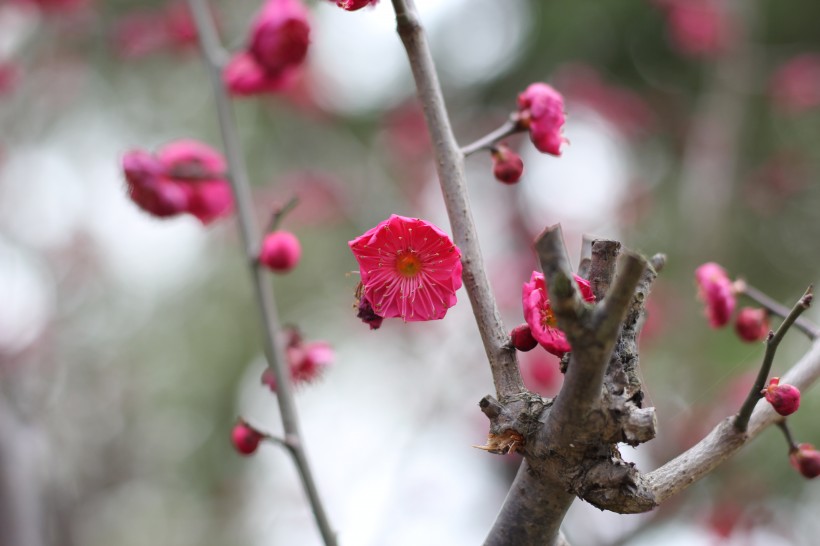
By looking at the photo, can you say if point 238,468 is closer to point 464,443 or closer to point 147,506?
point 147,506

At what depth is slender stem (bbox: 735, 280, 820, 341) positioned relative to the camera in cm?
87

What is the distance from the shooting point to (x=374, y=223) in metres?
2.82

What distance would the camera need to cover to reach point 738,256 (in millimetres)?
3982

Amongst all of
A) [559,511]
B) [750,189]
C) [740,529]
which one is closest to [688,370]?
[740,529]

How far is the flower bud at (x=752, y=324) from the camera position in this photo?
1.10 m

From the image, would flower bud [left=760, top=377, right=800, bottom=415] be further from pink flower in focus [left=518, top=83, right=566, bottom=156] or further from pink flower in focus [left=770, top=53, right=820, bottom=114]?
pink flower in focus [left=770, top=53, right=820, bottom=114]

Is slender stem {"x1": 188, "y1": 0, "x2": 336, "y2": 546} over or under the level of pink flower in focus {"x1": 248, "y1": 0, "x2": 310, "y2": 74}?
under

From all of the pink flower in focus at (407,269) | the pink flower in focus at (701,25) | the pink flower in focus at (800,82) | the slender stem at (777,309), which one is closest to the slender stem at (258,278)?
the pink flower in focus at (407,269)

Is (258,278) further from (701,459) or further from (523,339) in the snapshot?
(701,459)

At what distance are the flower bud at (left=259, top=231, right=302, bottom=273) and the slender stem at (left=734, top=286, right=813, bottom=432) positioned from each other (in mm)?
637

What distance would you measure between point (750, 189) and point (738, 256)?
80cm

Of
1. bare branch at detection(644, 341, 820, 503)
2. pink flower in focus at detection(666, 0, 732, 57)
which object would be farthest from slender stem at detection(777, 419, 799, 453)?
pink flower in focus at detection(666, 0, 732, 57)

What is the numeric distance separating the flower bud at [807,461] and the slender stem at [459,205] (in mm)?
389

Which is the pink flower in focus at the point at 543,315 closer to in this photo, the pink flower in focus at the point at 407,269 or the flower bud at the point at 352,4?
the pink flower in focus at the point at 407,269
